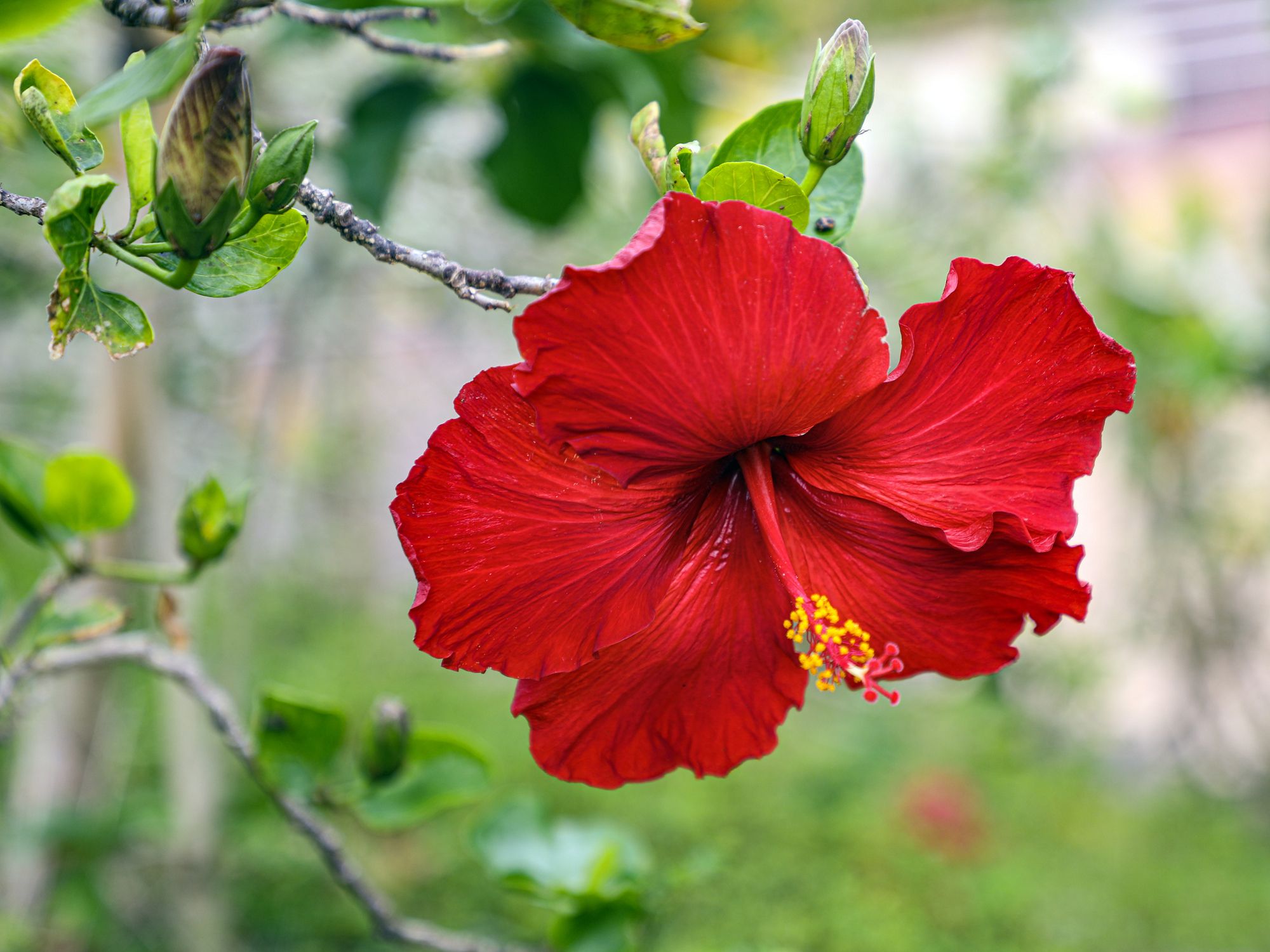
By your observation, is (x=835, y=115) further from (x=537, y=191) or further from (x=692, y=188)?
(x=537, y=191)

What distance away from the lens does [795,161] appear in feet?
1.67

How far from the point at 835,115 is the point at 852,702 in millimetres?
2826

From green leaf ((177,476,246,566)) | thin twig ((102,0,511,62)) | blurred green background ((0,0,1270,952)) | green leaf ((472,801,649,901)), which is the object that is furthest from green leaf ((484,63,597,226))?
green leaf ((472,801,649,901))

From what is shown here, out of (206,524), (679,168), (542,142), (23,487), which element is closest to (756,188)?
(679,168)

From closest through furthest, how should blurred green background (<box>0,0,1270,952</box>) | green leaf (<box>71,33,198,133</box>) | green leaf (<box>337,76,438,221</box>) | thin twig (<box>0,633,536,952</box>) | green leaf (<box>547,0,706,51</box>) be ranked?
green leaf (<box>71,33,198,133</box>), green leaf (<box>547,0,706,51</box>), thin twig (<box>0,633,536,952</box>), green leaf (<box>337,76,438,221</box>), blurred green background (<box>0,0,1270,952</box>)

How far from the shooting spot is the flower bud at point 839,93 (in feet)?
1.43

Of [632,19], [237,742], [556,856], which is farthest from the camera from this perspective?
[556,856]

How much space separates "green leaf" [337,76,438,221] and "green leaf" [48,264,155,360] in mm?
604

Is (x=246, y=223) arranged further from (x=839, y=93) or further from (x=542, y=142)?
(x=542, y=142)

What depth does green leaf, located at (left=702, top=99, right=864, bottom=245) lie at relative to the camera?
19.5 inches

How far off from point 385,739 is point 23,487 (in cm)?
30

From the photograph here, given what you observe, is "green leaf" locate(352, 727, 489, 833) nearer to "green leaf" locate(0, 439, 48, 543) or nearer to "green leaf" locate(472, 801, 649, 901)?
"green leaf" locate(472, 801, 649, 901)

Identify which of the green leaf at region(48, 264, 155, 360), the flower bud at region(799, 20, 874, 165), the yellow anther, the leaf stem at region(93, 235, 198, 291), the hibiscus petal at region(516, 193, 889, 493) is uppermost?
the flower bud at region(799, 20, 874, 165)

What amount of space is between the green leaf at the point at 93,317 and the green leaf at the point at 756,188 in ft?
0.82
